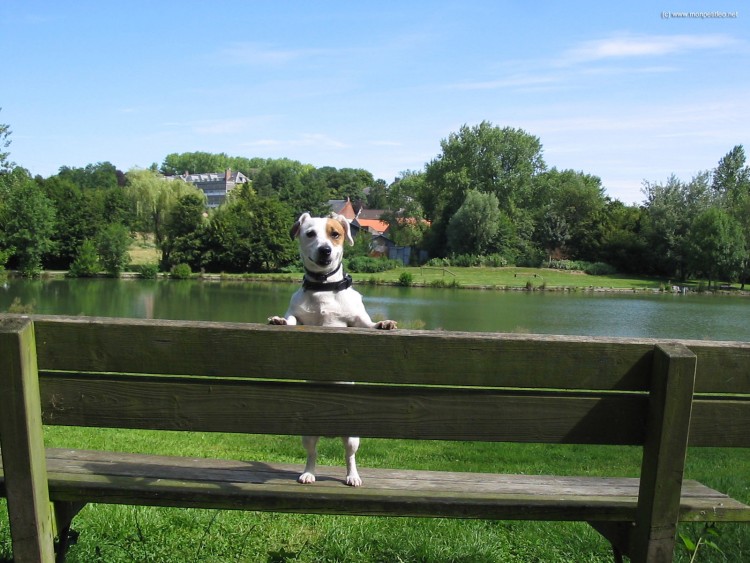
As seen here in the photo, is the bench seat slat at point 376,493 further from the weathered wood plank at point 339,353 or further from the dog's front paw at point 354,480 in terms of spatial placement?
the weathered wood plank at point 339,353

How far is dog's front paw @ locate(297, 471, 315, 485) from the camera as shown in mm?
3015

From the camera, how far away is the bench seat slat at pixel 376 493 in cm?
263

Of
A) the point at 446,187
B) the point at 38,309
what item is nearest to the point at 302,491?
the point at 38,309

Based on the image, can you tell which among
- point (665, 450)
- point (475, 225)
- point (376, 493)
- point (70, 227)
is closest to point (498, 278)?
point (475, 225)

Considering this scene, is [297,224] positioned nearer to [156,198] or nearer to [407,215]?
[156,198]

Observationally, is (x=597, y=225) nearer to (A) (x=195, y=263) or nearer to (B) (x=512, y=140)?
(B) (x=512, y=140)

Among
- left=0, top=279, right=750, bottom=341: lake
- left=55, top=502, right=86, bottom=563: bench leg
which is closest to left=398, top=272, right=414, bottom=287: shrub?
left=0, top=279, right=750, bottom=341: lake

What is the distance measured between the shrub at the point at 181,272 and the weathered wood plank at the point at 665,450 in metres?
58.7

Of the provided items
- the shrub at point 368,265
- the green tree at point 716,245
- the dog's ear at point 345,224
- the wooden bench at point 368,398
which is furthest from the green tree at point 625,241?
the wooden bench at point 368,398

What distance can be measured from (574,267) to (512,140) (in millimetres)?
16647

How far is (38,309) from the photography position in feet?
106

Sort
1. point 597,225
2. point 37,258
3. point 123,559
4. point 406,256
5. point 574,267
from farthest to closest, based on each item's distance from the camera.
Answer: point 406,256 → point 597,225 → point 574,267 → point 37,258 → point 123,559

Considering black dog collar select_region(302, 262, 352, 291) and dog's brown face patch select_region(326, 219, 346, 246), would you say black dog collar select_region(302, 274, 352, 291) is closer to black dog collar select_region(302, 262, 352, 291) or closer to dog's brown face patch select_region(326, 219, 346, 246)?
black dog collar select_region(302, 262, 352, 291)

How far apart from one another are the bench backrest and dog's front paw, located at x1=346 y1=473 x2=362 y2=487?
0.62 meters
